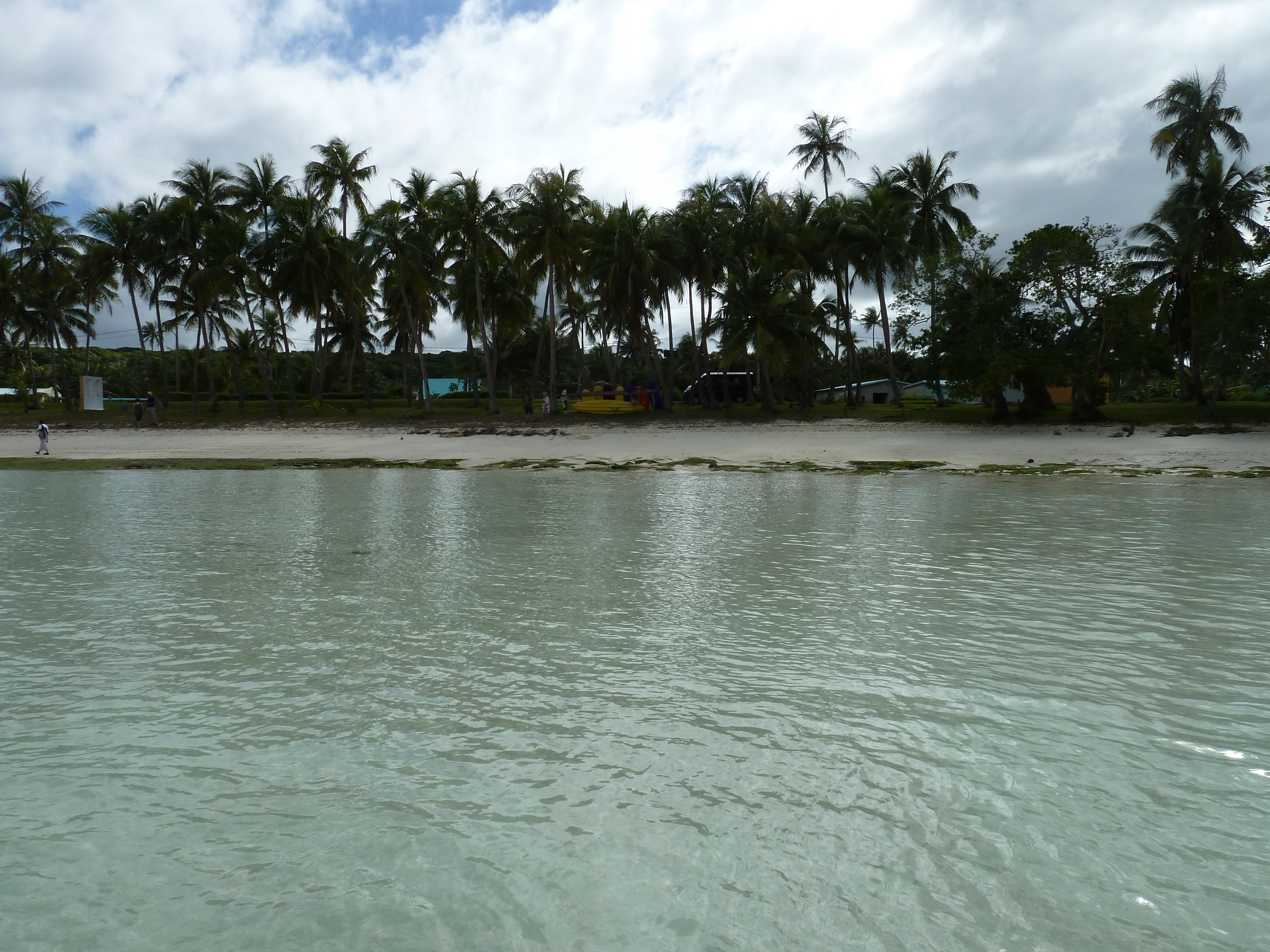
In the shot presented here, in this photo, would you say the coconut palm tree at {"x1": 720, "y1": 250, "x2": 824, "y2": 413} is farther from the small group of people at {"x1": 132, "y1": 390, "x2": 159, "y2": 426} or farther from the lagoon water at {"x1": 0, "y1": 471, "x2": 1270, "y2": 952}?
the lagoon water at {"x1": 0, "y1": 471, "x2": 1270, "y2": 952}

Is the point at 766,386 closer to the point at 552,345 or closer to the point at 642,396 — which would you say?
the point at 642,396

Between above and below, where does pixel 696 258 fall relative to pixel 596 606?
above

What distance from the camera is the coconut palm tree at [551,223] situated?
35781mm

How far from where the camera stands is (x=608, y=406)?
35500mm

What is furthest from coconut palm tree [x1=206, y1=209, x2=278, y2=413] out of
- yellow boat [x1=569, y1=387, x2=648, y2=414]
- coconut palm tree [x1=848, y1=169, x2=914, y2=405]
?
coconut palm tree [x1=848, y1=169, x2=914, y2=405]

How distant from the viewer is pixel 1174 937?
246cm

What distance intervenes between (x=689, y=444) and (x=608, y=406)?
35.0 ft

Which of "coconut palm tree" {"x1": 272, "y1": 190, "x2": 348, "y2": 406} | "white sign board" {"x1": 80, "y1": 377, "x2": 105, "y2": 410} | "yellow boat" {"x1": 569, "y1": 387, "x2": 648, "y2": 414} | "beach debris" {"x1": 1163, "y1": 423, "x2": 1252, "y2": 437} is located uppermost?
"coconut palm tree" {"x1": 272, "y1": 190, "x2": 348, "y2": 406}

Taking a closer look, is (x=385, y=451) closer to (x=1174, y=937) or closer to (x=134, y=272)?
(x=1174, y=937)

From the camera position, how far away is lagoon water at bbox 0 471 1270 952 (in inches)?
103

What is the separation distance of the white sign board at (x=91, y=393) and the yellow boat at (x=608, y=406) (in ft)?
71.4

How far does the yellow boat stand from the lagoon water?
90.1 ft

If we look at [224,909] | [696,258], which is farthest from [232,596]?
[696,258]

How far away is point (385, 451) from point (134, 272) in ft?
91.6
